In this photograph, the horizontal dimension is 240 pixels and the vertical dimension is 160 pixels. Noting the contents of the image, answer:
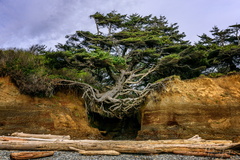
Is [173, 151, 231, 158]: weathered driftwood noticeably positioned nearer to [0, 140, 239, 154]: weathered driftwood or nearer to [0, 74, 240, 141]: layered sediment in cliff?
[0, 140, 239, 154]: weathered driftwood

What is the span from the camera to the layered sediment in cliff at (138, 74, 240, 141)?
11938mm

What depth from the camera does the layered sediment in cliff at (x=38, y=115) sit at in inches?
456

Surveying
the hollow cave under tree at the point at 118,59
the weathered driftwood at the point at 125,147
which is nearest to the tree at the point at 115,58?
the hollow cave under tree at the point at 118,59

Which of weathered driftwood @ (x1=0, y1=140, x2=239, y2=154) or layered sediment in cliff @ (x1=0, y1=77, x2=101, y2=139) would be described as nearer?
weathered driftwood @ (x1=0, y1=140, x2=239, y2=154)

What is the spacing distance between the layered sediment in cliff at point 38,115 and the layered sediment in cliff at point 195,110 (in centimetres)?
462

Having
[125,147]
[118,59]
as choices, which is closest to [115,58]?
[118,59]

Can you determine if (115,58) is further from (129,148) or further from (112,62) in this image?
(129,148)

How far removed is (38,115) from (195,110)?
10.3m

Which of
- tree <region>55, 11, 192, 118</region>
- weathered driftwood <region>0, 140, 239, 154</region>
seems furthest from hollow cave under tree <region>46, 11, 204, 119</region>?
weathered driftwood <region>0, 140, 239, 154</region>

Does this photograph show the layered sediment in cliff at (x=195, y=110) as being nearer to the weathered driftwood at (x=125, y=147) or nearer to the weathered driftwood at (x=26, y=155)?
the weathered driftwood at (x=125, y=147)

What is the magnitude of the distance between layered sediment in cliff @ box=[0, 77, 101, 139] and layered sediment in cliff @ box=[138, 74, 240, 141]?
4.62 m

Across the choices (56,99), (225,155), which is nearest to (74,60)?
(56,99)

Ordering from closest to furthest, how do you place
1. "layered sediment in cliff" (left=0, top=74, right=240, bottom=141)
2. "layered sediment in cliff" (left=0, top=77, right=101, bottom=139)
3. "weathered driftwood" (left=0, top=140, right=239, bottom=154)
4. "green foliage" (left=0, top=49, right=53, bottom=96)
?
"weathered driftwood" (left=0, top=140, right=239, bottom=154) < "layered sediment in cliff" (left=0, top=77, right=101, bottom=139) < "layered sediment in cliff" (left=0, top=74, right=240, bottom=141) < "green foliage" (left=0, top=49, right=53, bottom=96)

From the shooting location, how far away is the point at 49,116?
495 inches
